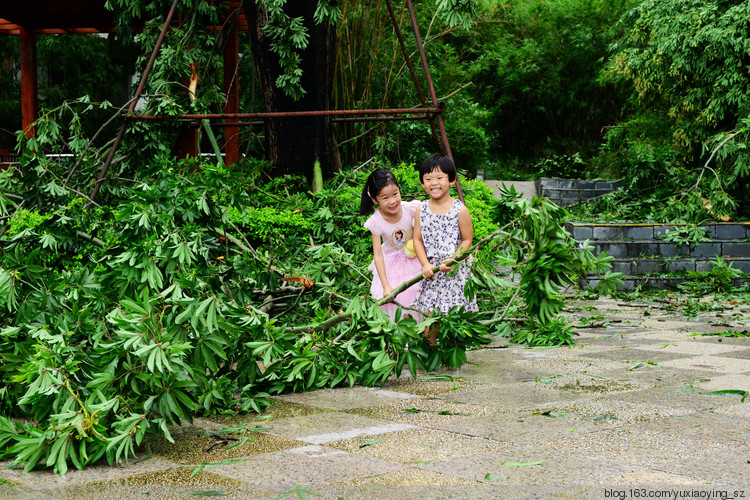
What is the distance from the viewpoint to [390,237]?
5055 millimetres

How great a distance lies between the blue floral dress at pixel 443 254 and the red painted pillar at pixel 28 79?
33.0 feet

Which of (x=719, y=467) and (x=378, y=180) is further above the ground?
(x=378, y=180)

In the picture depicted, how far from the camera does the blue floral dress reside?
4.83 m

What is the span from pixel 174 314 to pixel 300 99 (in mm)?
4205

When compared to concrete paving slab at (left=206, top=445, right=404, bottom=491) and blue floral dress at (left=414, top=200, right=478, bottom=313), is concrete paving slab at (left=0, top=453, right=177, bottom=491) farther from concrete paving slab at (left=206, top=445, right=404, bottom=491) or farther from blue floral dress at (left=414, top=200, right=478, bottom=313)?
blue floral dress at (left=414, top=200, right=478, bottom=313)

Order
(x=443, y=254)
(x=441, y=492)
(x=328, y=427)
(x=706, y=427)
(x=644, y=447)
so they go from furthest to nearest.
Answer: (x=443, y=254), (x=328, y=427), (x=706, y=427), (x=644, y=447), (x=441, y=492)

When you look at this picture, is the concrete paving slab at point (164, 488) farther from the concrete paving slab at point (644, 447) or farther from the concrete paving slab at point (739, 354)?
the concrete paving slab at point (739, 354)

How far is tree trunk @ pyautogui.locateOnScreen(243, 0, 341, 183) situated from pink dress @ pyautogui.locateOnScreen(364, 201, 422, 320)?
2335 millimetres

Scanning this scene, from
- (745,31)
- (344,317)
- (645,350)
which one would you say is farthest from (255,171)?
(745,31)

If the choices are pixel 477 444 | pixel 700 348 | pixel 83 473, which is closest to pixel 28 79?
pixel 700 348

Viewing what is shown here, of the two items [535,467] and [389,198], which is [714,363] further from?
[535,467]

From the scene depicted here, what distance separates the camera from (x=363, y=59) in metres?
9.92

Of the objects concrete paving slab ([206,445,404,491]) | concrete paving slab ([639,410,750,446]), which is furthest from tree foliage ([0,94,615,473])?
concrete paving slab ([639,410,750,446])

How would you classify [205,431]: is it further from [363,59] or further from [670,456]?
[363,59]
